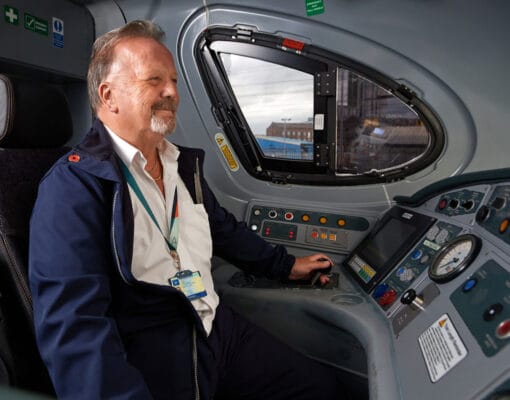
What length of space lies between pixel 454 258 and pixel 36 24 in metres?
2.19

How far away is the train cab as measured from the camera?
1.08 metres

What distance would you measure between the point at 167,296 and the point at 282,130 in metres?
1.44

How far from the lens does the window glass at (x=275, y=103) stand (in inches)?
87.4

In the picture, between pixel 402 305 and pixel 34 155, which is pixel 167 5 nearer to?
pixel 34 155


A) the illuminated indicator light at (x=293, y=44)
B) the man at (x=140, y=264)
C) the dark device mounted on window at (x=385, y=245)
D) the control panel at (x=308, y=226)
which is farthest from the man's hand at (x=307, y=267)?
the illuminated indicator light at (x=293, y=44)

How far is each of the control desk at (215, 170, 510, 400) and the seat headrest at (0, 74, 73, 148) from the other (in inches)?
38.5

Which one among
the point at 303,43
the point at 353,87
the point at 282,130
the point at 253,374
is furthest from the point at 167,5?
the point at 253,374

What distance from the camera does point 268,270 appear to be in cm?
169

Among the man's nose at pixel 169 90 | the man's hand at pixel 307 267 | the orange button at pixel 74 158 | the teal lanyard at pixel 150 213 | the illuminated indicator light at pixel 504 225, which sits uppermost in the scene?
the man's nose at pixel 169 90

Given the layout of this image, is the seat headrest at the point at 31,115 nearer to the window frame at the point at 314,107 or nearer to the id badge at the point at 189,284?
the id badge at the point at 189,284

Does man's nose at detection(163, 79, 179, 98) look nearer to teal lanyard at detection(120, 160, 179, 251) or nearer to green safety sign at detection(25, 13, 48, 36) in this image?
teal lanyard at detection(120, 160, 179, 251)

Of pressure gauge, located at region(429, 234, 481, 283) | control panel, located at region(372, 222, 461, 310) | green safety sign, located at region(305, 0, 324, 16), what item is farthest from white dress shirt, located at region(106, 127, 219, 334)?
green safety sign, located at region(305, 0, 324, 16)

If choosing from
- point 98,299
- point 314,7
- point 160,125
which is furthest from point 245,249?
point 314,7

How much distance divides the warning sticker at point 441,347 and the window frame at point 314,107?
123 centimetres
